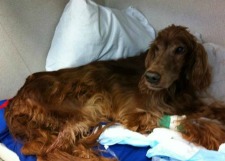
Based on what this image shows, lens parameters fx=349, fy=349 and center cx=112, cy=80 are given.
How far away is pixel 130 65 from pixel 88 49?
370mm

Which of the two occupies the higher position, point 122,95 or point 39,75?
point 39,75

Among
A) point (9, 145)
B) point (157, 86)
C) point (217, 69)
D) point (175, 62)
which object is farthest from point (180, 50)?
point (9, 145)

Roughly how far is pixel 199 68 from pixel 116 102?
0.53m

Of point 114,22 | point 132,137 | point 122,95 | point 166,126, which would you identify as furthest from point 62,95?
point 114,22

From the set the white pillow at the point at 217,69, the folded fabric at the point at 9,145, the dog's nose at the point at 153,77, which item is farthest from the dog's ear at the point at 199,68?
the folded fabric at the point at 9,145

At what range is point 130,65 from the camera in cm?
222

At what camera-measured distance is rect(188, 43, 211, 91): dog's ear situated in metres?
1.94

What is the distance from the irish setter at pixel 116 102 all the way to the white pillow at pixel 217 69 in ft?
0.34

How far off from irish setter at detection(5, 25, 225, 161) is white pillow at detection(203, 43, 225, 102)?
103 mm

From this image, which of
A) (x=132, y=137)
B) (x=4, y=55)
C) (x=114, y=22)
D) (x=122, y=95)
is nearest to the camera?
(x=132, y=137)

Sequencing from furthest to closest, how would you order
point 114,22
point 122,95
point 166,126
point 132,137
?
point 114,22
point 122,95
point 166,126
point 132,137

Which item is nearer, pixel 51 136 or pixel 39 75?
pixel 51 136

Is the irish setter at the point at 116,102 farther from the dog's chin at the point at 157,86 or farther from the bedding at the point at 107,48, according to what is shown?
the bedding at the point at 107,48

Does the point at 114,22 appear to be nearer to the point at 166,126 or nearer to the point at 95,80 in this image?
the point at 95,80
